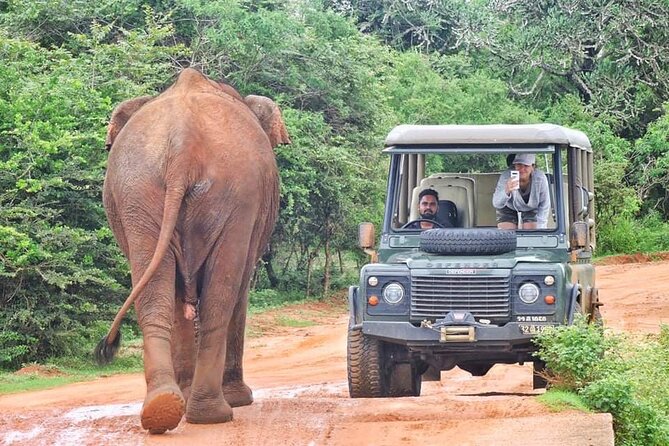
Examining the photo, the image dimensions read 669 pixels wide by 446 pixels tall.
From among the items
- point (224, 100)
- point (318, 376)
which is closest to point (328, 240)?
point (318, 376)

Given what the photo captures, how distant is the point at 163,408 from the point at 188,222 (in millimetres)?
1273

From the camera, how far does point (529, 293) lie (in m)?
9.26

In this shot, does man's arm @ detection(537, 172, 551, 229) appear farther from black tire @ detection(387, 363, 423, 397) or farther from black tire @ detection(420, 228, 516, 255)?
black tire @ detection(387, 363, 423, 397)

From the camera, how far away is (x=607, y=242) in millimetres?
30188

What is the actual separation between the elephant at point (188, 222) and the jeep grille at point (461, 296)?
59.9 inches

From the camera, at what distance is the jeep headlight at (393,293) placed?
31.0 ft

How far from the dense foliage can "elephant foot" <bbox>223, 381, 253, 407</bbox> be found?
5.15 metres

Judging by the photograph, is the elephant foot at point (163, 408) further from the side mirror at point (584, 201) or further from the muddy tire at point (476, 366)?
the side mirror at point (584, 201)

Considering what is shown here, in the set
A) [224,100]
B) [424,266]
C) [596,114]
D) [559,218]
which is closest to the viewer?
[224,100]

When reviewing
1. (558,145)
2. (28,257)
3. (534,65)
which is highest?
(534,65)

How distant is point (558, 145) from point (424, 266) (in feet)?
5.44

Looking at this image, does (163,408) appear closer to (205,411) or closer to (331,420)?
(205,411)

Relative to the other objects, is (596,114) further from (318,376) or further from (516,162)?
(516,162)

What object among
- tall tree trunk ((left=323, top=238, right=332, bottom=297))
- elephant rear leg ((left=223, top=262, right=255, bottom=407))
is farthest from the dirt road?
tall tree trunk ((left=323, top=238, right=332, bottom=297))
